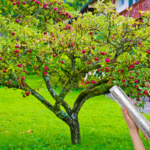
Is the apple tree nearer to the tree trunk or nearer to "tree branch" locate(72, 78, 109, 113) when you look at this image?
"tree branch" locate(72, 78, 109, 113)

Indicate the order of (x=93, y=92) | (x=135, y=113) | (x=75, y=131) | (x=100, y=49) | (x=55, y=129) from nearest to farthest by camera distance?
(x=135, y=113)
(x=100, y=49)
(x=93, y=92)
(x=75, y=131)
(x=55, y=129)

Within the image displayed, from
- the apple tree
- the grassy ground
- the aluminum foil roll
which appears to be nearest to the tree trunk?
the grassy ground

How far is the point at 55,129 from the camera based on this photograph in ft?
30.5

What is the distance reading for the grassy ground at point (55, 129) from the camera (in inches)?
273

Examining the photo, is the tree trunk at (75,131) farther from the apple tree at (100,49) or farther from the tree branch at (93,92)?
the apple tree at (100,49)

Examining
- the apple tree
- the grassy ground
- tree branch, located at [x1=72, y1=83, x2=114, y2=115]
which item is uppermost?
the apple tree

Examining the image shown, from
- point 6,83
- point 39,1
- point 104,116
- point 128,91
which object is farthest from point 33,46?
point 104,116

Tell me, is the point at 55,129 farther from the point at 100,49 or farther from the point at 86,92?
the point at 100,49

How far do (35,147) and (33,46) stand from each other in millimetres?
3589

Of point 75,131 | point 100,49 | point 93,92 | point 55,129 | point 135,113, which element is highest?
point 100,49

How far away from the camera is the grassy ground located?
6.93 m

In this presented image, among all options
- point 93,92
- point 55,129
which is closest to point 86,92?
point 93,92

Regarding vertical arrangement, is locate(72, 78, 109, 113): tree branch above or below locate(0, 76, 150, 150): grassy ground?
above

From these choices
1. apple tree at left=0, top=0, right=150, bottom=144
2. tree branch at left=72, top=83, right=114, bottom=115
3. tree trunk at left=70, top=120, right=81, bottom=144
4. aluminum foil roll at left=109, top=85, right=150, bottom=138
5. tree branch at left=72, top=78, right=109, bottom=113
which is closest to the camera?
aluminum foil roll at left=109, top=85, right=150, bottom=138
